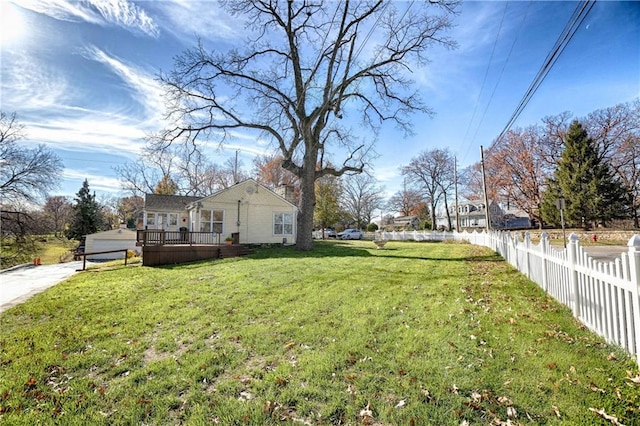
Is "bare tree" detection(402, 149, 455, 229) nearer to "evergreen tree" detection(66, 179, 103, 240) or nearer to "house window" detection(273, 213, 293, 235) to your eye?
"house window" detection(273, 213, 293, 235)

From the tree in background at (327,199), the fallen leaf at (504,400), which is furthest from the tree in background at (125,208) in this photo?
the fallen leaf at (504,400)

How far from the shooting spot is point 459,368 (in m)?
3.08

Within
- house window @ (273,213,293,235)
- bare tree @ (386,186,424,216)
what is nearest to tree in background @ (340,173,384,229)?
bare tree @ (386,186,424,216)

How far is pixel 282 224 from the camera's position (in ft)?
70.2

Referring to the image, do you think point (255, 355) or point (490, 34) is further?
point (490, 34)

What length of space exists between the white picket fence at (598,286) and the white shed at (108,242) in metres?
27.4

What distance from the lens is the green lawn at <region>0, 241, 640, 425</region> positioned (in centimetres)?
251

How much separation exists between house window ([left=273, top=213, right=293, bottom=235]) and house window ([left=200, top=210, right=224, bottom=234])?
3831mm

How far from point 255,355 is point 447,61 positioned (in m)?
14.5

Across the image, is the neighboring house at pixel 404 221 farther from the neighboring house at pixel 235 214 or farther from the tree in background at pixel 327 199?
the neighboring house at pixel 235 214

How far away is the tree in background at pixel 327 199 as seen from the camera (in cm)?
3600

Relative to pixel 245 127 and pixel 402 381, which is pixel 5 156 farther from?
pixel 402 381

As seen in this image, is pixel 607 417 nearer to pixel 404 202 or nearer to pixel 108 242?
pixel 108 242

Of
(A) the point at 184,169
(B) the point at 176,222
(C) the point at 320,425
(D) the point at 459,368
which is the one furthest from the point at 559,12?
(A) the point at 184,169
